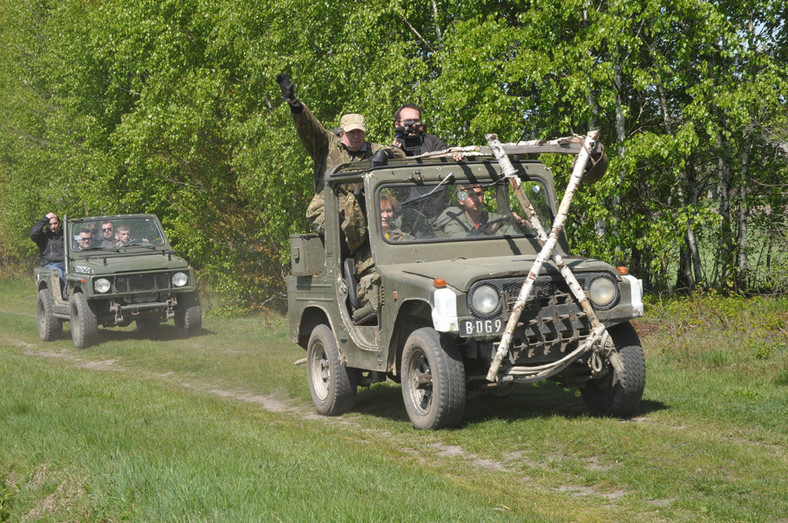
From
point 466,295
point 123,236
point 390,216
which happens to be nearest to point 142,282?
point 123,236

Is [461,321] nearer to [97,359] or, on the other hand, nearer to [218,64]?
[97,359]

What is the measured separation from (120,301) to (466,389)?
33.6ft

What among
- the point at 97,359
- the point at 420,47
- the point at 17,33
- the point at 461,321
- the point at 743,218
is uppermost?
the point at 17,33

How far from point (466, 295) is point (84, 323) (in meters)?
10.6

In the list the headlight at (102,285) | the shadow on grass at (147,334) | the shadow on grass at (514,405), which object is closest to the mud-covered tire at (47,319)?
the shadow on grass at (147,334)

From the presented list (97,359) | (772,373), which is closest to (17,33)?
(97,359)

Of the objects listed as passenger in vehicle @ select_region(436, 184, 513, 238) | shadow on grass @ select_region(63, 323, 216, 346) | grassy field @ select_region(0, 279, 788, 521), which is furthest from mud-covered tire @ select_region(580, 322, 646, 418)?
shadow on grass @ select_region(63, 323, 216, 346)

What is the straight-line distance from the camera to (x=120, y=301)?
1614 cm

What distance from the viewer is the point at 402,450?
687 cm

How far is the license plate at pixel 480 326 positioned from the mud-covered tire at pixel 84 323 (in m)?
10.6

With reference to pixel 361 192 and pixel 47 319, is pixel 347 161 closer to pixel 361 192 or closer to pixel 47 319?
pixel 361 192

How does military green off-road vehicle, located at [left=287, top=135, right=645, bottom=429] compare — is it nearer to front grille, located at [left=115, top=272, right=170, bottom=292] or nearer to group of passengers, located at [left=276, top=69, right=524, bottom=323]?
group of passengers, located at [left=276, top=69, right=524, bottom=323]

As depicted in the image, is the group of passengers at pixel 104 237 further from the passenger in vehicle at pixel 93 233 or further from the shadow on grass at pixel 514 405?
the shadow on grass at pixel 514 405

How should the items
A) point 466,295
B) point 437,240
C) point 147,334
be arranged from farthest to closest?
point 147,334
point 437,240
point 466,295
